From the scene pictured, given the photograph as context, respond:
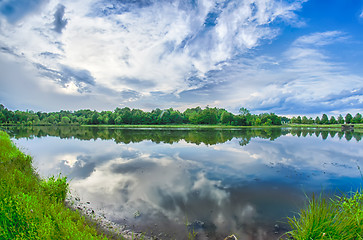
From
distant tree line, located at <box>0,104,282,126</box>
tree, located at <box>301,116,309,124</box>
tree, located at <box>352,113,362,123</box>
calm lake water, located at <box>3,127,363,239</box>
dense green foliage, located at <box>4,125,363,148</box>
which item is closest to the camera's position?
calm lake water, located at <box>3,127,363,239</box>

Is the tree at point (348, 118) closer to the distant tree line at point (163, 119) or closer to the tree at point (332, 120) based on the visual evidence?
the tree at point (332, 120)

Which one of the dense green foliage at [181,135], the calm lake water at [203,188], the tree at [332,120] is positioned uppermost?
the tree at [332,120]

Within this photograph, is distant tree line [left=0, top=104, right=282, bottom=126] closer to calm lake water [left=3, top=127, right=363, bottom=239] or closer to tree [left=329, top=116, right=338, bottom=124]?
tree [left=329, top=116, right=338, bottom=124]

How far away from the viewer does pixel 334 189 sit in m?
9.65

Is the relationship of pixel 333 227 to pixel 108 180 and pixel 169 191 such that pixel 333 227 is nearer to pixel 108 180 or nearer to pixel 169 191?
pixel 169 191

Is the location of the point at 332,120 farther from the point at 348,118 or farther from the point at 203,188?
the point at 203,188

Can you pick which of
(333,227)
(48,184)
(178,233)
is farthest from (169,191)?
(333,227)

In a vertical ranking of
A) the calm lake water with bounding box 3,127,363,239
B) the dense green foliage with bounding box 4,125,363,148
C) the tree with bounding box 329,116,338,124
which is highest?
the tree with bounding box 329,116,338,124

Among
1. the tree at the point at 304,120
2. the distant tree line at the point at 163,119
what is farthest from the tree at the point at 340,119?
the distant tree line at the point at 163,119

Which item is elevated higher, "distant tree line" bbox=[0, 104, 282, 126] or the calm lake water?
"distant tree line" bbox=[0, 104, 282, 126]

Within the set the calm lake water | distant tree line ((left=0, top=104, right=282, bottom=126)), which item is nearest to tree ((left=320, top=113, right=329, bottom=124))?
distant tree line ((left=0, top=104, right=282, bottom=126))

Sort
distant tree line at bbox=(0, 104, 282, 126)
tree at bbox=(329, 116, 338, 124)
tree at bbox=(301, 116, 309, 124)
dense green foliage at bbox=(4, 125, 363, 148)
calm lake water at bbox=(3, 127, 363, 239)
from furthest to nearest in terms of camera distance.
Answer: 1. tree at bbox=(301, 116, 309, 124)
2. tree at bbox=(329, 116, 338, 124)
3. distant tree line at bbox=(0, 104, 282, 126)
4. dense green foliage at bbox=(4, 125, 363, 148)
5. calm lake water at bbox=(3, 127, 363, 239)

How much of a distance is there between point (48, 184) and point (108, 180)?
153 inches

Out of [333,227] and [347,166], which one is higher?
[333,227]
